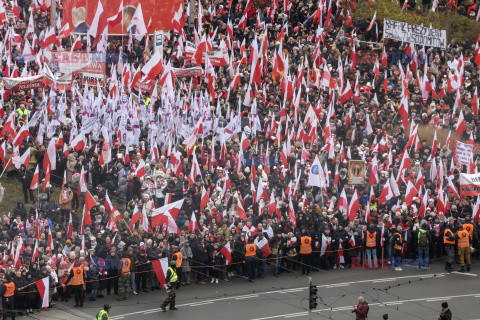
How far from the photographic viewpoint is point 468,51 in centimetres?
5106

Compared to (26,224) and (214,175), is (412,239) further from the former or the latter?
(26,224)

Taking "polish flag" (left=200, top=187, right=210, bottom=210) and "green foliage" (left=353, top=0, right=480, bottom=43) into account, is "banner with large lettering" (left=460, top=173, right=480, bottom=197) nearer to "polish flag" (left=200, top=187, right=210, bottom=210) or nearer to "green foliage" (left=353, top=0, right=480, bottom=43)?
"polish flag" (left=200, top=187, right=210, bottom=210)

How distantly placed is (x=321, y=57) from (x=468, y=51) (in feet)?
21.9

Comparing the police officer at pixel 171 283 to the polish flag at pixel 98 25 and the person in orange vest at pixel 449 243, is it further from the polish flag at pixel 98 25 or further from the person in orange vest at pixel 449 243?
the polish flag at pixel 98 25

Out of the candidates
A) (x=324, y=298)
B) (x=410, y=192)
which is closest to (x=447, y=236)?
(x=410, y=192)

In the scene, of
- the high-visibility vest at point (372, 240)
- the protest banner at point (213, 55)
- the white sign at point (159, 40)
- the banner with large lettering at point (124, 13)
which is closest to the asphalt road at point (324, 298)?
the high-visibility vest at point (372, 240)

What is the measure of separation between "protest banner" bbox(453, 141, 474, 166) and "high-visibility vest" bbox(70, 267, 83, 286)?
43.7 feet

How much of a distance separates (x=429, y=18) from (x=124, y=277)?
84.2ft

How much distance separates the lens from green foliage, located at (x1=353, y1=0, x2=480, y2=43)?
54344 mm

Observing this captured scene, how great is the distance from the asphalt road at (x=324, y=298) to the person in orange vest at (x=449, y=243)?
0.39 meters

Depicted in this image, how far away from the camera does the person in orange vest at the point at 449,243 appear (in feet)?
120

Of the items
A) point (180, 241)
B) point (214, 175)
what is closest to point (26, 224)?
point (180, 241)

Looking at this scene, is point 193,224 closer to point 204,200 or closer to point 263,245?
point 204,200

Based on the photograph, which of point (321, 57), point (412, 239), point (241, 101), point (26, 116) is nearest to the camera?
point (412, 239)
